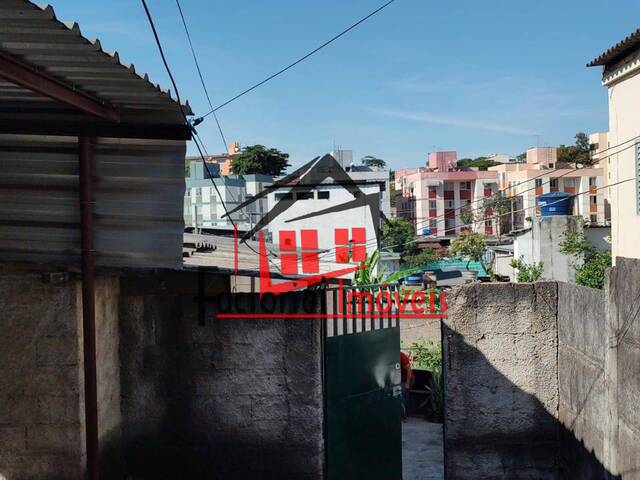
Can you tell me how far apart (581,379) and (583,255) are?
439 inches

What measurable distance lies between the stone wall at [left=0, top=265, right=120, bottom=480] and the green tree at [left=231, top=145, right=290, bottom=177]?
173 ft

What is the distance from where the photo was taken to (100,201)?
516 centimetres

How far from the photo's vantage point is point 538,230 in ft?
57.3

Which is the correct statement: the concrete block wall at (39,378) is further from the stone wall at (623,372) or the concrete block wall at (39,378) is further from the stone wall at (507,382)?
the stone wall at (623,372)

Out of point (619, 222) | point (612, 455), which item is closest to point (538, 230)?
point (619, 222)

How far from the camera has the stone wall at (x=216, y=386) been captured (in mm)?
5906

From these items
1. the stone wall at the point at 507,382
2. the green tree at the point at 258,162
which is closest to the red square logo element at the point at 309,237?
the green tree at the point at 258,162

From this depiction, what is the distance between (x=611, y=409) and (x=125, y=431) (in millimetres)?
3864

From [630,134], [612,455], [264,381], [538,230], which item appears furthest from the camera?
[538,230]

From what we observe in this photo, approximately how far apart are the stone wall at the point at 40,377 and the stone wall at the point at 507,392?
3.16 meters

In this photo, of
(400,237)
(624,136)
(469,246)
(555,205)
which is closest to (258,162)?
(400,237)

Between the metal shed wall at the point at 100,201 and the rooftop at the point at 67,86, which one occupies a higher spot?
the rooftop at the point at 67,86

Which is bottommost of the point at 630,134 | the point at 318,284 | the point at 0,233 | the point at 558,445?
the point at 558,445

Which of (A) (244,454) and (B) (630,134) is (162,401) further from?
(B) (630,134)
